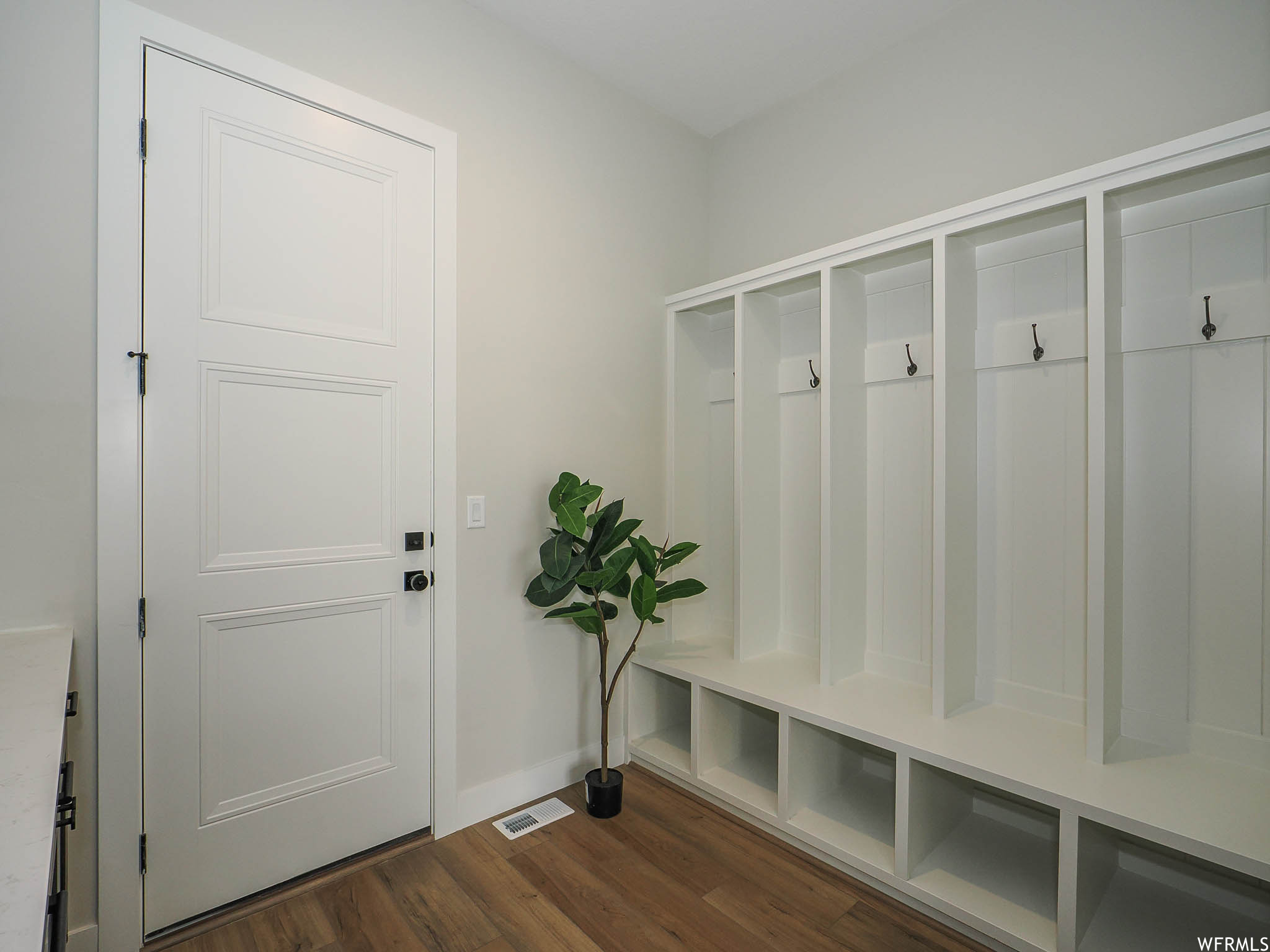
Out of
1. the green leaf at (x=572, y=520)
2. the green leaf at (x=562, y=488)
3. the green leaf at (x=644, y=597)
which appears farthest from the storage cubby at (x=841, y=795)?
the green leaf at (x=562, y=488)

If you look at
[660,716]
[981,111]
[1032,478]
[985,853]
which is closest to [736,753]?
[660,716]

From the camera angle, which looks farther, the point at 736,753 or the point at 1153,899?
the point at 736,753

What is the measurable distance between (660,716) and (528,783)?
0.69 meters

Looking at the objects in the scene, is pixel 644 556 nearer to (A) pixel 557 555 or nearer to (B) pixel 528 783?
(A) pixel 557 555

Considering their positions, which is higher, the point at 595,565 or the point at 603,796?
the point at 595,565

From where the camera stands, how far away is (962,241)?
2.06 meters

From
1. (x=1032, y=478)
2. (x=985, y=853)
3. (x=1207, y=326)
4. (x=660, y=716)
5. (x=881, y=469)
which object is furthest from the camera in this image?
(x=660, y=716)

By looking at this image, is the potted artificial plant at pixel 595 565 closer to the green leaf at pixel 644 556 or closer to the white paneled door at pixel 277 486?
the green leaf at pixel 644 556

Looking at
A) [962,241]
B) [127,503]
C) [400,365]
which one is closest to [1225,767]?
[962,241]

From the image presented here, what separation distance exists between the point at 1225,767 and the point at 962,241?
164 cm

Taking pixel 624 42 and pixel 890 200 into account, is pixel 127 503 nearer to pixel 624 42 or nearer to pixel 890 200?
pixel 624 42

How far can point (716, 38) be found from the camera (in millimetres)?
2381

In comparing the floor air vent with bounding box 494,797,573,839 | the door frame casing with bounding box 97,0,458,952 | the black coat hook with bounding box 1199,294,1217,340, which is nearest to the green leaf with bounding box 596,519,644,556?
the floor air vent with bounding box 494,797,573,839

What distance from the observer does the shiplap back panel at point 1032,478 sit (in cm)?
199
